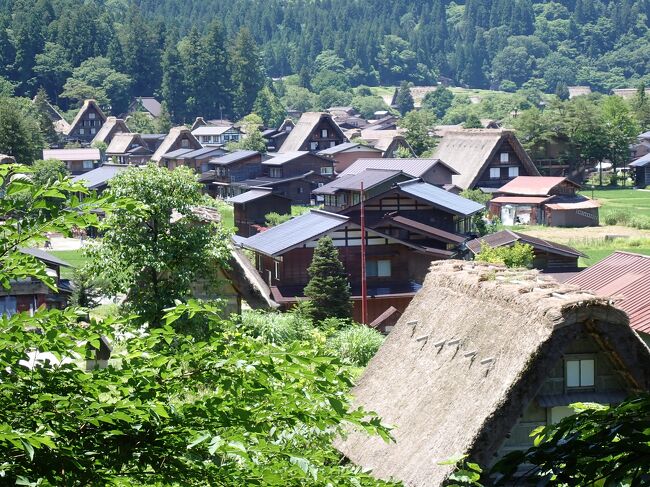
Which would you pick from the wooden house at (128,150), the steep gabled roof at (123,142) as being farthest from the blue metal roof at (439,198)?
the steep gabled roof at (123,142)

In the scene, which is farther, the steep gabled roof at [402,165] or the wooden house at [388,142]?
the wooden house at [388,142]

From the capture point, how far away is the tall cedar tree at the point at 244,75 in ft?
287

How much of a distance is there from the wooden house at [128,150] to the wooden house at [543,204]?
87.6 ft

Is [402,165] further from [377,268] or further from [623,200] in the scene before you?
[377,268]

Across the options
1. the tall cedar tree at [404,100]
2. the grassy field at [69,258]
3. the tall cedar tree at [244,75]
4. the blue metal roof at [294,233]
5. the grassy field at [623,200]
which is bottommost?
Result: the grassy field at [623,200]

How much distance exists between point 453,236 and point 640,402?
24.5 m

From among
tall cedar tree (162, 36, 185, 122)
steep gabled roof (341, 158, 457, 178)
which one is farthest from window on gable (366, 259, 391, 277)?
tall cedar tree (162, 36, 185, 122)

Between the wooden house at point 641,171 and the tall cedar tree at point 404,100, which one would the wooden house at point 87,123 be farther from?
the tall cedar tree at point 404,100

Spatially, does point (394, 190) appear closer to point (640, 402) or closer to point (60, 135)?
point (640, 402)

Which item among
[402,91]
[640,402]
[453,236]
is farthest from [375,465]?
[402,91]

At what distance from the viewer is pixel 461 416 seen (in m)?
9.39

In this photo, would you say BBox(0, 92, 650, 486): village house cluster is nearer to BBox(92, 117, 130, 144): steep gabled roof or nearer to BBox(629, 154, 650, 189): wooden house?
BBox(629, 154, 650, 189): wooden house

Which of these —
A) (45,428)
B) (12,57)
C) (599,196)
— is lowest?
(599,196)

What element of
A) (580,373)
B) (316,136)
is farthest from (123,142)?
(580,373)
